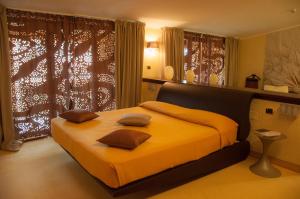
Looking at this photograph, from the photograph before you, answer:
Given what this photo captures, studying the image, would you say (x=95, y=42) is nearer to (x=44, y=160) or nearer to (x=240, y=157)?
(x=44, y=160)

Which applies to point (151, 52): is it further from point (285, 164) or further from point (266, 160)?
point (285, 164)

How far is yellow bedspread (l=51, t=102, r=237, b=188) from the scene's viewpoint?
A: 6.56 feet

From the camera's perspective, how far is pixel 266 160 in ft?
9.46

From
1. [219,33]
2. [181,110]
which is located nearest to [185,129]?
[181,110]

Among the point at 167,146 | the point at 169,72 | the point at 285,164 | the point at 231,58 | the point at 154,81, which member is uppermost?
the point at 231,58

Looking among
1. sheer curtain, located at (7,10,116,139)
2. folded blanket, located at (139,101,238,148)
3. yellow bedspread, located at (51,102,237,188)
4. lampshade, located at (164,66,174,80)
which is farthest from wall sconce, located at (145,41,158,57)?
yellow bedspread, located at (51,102,237,188)

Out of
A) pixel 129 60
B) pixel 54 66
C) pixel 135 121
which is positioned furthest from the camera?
pixel 129 60

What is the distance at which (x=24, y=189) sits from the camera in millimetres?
2459

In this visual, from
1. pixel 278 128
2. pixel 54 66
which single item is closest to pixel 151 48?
pixel 54 66

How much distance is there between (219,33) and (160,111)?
3.63m

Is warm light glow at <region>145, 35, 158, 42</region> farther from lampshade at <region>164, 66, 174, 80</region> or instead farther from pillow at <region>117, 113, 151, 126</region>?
pillow at <region>117, 113, 151, 126</region>

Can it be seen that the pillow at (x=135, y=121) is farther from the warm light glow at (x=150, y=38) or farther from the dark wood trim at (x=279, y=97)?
the warm light glow at (x=150, y=38)

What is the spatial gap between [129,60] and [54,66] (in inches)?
55.1

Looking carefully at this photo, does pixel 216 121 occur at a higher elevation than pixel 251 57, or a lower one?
lower
